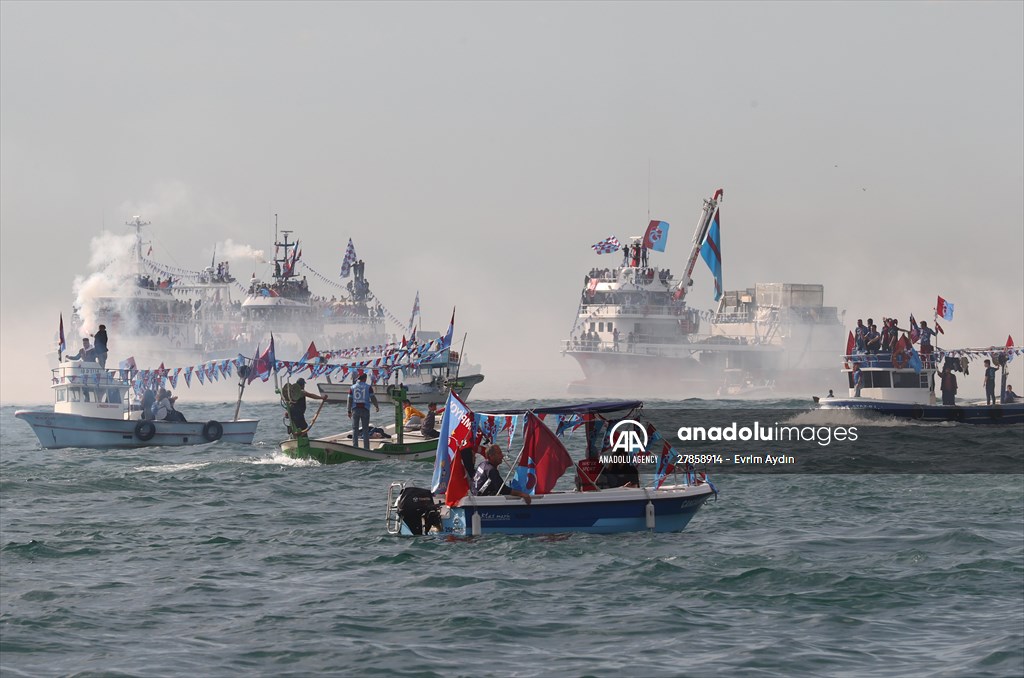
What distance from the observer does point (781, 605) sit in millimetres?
17797

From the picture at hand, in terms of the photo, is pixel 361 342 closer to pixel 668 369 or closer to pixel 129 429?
pixel 668 369

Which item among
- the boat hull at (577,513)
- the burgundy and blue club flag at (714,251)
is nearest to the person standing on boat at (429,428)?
the boat hull at (577,513)

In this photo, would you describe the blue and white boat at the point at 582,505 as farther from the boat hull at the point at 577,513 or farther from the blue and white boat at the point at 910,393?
the blue and white boat at the point at 910,393

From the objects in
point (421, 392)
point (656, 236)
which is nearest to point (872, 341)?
point (421, 392)

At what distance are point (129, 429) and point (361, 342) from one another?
11730 centimetres

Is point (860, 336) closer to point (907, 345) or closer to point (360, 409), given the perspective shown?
point (907, 345)

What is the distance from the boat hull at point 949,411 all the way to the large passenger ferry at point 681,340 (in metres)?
80.9

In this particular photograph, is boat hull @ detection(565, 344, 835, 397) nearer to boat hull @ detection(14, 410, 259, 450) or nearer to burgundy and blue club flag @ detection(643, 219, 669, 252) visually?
burgundy and blue club flag @ detection(643, 219, 669, 252)

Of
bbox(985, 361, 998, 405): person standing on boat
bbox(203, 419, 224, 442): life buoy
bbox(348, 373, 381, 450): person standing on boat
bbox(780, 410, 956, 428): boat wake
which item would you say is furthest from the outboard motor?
bbox(985, 361, 998, 405): person standing on boat

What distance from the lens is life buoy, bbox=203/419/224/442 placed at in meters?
45.6

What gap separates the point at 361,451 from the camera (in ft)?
119

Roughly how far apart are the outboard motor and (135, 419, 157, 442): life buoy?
23.5m

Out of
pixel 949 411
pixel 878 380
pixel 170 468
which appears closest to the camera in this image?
pixel 170 468

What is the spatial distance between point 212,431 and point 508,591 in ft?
95.0
